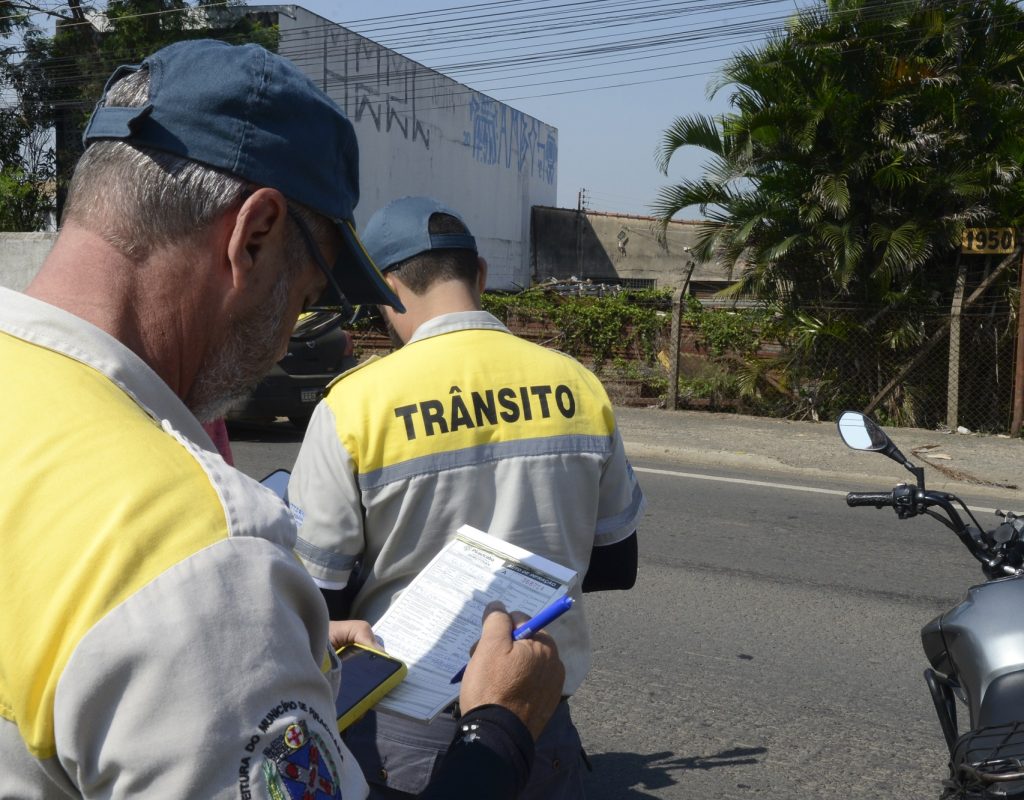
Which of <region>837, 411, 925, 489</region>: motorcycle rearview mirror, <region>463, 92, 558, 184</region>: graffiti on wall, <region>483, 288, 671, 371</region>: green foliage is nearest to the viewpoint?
<region>837, 411, 925, 489</region>: motorcycle rearview mirror

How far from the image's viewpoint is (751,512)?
794 cm

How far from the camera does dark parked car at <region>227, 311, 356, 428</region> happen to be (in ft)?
36.7

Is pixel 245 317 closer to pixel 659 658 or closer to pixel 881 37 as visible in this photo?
pixel 659 658

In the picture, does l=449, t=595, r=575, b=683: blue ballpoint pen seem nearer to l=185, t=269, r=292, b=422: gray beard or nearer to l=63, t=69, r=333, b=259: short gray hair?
l=185, t=269, r=292, b=422: gray beard

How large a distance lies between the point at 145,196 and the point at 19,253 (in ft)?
46.6

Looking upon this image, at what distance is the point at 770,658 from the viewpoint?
194 inches

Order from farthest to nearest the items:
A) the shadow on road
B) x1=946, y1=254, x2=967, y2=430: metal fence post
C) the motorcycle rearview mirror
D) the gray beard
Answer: x1=946, y1=254, x2=967, y2=430: metal fence post, the shadow on road, the motorcycle rearview mirror, the gray beard

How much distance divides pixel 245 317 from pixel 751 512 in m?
7.04

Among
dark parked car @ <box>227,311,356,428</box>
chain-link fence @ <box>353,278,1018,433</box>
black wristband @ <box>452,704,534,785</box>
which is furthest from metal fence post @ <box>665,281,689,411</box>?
black wristband @ <box>452,704,534,785</box>

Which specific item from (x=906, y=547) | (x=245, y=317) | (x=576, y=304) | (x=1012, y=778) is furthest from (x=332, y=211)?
(x=576, y=304)

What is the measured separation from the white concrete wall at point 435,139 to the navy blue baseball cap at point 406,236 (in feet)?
78.5

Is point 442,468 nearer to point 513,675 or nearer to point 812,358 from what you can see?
point 513,675

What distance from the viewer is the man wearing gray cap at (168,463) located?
0.90m

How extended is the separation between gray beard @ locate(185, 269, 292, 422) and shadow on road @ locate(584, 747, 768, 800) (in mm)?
2842
